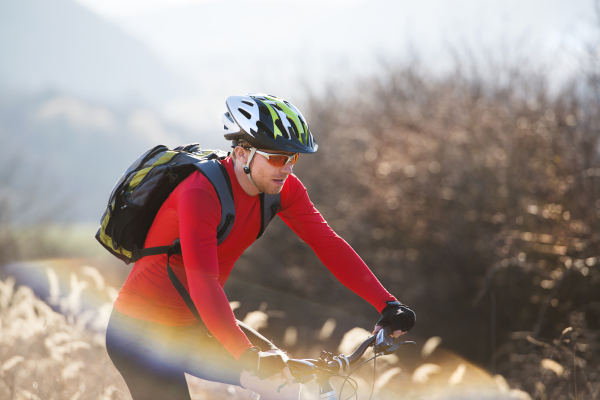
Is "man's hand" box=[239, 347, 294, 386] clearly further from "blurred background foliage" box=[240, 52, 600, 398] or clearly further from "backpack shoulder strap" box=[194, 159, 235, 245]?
"blurred background foliage" box=[240, 52, 600, 398]

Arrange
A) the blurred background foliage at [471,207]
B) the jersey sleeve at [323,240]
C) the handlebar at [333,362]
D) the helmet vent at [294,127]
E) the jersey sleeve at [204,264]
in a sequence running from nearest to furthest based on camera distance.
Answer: the handlebar at [333,362] < the jersey sleeve at [204,264] < the helmet vent at [294,127] < the jersey sleeve at [323,240] < the blurred background foliage at [471,207]

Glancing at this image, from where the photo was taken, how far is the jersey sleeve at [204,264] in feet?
6.30

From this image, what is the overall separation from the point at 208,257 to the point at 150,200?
0.50 meters

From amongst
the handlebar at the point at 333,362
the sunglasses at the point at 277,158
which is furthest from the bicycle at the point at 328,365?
the sunglasses at the point at 277,158

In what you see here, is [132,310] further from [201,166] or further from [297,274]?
[297,274]

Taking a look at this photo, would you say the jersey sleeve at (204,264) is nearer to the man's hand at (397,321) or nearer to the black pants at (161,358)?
the black pants at (161,358)

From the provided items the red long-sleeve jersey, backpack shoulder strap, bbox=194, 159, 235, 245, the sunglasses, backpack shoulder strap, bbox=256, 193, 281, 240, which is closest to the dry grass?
the red long-sleeve jersey

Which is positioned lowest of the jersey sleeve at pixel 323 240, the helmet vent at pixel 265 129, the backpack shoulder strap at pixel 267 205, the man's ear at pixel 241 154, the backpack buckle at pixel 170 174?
the jersey sleeve at pixel 323 240

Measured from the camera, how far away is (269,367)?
1.68 meters

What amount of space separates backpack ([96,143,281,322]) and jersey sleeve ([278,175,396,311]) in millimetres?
183

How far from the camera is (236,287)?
14.6 metres

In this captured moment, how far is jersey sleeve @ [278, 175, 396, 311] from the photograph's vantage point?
2514 mm

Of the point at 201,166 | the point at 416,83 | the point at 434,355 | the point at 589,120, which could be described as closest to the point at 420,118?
the point at 416,83

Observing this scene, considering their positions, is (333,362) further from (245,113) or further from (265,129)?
(245,113)
